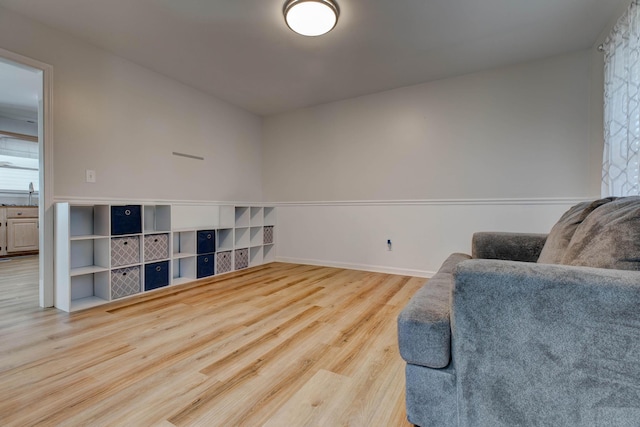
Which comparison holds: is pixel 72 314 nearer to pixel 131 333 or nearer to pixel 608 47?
pixel 131 333

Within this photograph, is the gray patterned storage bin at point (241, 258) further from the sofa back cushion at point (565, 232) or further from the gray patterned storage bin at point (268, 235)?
the sofa back cushion at point (565, 232)

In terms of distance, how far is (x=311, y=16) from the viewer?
2082 millimetres

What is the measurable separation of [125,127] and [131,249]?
1.22m

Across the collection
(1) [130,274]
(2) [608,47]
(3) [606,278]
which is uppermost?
(2) [608,47]

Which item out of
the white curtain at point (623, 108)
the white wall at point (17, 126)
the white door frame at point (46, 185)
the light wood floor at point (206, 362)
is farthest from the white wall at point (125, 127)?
the white curtain at point (623, 108)

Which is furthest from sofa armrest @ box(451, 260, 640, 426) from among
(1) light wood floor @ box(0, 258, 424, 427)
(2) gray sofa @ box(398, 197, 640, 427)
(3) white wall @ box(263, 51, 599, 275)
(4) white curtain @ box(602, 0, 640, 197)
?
(3) white wall @ box(263, 51, 599, 275)

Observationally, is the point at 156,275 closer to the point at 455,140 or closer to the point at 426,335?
the point at 426,335

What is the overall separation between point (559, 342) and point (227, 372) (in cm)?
136

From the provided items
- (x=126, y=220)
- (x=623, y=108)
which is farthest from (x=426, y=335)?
(x=126, y=220)

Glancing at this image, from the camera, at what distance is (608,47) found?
2.11m

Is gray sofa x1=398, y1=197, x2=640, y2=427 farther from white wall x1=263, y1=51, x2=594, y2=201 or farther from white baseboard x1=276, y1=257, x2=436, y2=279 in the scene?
white baseboard x1=276, y1=257, x2=436, y2=279

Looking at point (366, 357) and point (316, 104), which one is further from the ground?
point (316, 104)

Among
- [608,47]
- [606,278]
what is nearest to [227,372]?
[606,278]

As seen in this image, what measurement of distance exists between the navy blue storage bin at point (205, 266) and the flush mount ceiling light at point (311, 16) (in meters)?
2.50
